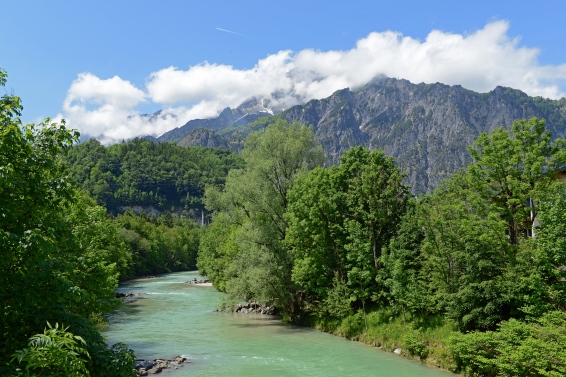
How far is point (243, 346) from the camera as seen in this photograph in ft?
108

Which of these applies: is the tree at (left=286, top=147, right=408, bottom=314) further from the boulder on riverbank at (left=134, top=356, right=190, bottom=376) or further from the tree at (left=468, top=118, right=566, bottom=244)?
the boulder on riverbank at (left=134, top=356, right=190, bottom=376)

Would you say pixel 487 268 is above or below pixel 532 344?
above

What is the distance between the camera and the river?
1046 inches

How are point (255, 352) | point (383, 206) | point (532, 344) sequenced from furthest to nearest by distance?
point (383, 206) → point (255, 352) → point (532, 344)

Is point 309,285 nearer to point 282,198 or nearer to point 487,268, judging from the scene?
point 282,198

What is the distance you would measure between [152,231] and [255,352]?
9564 cm

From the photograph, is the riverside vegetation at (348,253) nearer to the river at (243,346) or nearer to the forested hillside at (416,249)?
the forested hillside at (416,249)

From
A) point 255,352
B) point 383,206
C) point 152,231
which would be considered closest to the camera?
point 255,352


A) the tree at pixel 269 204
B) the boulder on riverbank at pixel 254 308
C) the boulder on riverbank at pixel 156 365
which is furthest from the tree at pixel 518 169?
the boulder on riverbank at pixel 254 308

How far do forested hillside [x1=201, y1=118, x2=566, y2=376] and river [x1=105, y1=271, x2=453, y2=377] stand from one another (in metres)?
2.19

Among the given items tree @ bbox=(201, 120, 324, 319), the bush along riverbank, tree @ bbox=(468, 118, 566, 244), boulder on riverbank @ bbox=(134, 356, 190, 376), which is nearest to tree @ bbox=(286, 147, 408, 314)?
the bush along riverbank

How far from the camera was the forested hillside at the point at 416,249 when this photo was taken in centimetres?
2316

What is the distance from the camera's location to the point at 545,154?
29.0 m

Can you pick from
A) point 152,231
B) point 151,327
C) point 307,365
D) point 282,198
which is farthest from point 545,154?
point 152,231
